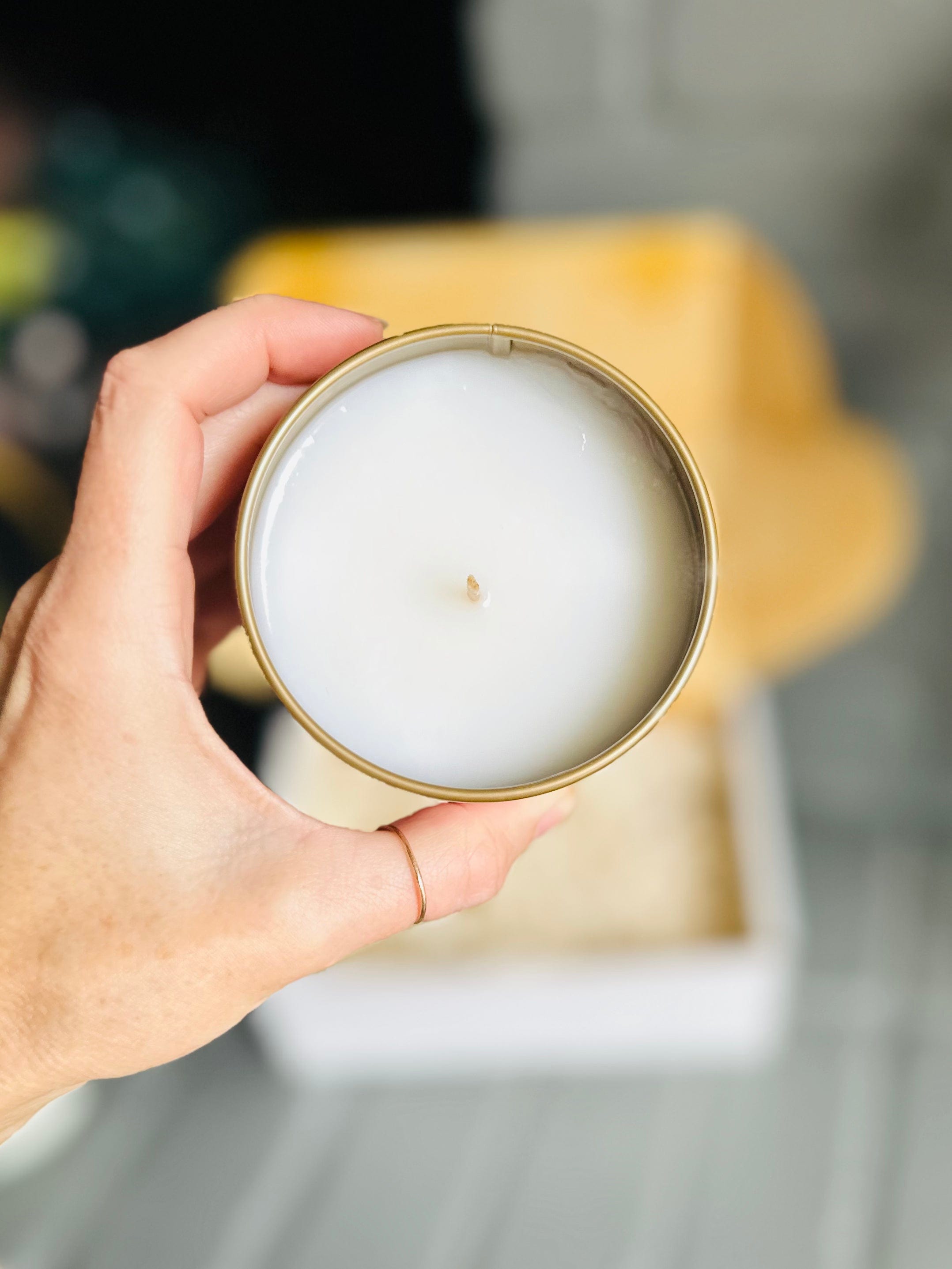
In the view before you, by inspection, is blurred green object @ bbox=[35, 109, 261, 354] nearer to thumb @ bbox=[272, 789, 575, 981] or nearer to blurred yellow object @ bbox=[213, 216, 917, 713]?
blurred yellow object @ bbox=[213, 216, 917, 713]

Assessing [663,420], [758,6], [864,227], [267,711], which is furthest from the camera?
[267,711]

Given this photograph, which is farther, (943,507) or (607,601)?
(943,507)

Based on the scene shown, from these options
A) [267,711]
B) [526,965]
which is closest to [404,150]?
[267,711]

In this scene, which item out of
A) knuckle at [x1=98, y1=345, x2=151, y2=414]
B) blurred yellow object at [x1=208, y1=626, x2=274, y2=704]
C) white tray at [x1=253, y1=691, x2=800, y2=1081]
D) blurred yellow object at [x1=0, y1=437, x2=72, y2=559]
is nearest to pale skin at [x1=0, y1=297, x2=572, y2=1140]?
knuckle at [x1=98, y1=345, x2=151, y2=414]

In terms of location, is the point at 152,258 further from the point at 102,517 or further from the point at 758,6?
the point at 102,517

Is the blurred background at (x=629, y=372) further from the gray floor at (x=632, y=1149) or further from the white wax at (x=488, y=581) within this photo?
the white wax at (x=488, y=581)

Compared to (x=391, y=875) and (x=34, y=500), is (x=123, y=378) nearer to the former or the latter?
(x=391, y=875)

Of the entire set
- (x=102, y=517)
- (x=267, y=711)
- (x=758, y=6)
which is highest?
(x=758, y=6)

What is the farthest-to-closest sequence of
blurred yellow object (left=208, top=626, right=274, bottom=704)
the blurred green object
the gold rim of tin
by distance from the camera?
1. the blurred green object
2. blurred yellow object (left=208, top=626, right=274, bottom=704)
3. the gold rim of tin
